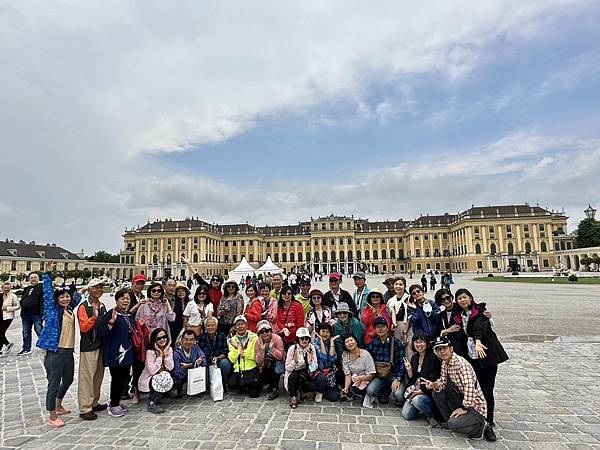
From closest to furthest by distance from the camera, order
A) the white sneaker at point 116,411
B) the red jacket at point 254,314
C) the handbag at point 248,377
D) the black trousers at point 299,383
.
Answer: the white sneaker at point 116,411 < the black trousers at point 299,383 < the handbag at point 248,377 < the red jacket at point 254,314

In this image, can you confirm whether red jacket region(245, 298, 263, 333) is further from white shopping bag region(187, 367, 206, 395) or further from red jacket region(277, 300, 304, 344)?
white shopping bag region(187, 367, 206, 395)

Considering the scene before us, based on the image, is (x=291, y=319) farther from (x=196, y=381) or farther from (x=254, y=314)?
(x=196, y=381)

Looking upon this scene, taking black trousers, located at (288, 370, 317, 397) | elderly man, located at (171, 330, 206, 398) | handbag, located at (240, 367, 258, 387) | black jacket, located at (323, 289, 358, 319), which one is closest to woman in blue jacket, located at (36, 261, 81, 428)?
elderly man, located at (171, 330, 206, 398)

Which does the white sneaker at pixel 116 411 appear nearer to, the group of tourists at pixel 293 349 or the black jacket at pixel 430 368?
the group of tourists at pixel 293 349

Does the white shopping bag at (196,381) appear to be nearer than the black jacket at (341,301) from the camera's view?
Yes

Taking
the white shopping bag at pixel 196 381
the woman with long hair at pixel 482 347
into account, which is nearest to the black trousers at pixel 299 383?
the white shopping bag at pixel 196 381

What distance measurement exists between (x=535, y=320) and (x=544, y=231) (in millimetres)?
64195

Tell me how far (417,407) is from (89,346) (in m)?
4.05

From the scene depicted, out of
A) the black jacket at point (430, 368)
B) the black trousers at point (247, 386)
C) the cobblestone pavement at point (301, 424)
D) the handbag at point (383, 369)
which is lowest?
the cobblestone pavement at point (301, 424)

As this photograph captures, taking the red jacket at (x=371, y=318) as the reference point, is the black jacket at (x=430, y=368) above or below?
below

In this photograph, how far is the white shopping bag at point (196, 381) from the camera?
4973mm

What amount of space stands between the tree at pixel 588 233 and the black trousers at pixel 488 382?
236 ft

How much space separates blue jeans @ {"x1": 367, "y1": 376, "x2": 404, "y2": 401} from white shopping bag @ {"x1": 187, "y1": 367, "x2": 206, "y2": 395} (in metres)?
2.26

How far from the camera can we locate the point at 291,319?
5512 mm
